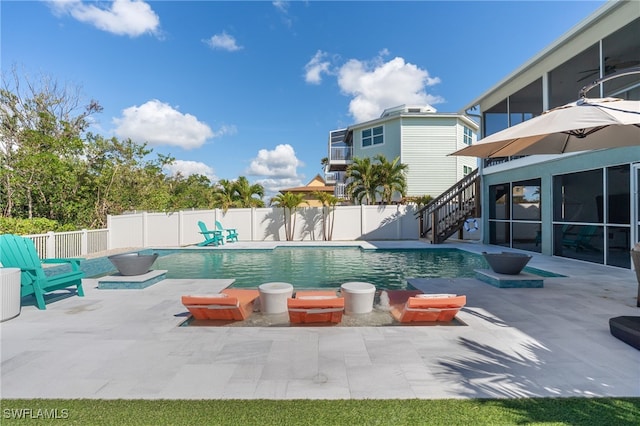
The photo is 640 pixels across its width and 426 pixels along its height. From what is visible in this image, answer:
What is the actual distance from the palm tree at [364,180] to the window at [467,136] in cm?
873

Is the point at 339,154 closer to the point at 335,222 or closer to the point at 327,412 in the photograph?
the point at 335,222

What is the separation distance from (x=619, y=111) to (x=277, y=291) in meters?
4.87

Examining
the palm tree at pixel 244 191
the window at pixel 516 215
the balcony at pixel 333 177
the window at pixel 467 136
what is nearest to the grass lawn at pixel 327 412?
the window at pixel 516 215

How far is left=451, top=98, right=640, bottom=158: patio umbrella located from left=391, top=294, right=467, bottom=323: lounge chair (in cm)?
222

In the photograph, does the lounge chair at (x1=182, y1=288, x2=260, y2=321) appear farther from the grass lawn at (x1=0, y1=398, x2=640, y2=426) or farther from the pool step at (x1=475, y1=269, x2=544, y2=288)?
the pool step at (x1=475, y1=269, x2=544, y2=288)

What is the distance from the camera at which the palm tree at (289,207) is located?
Result: 16391 mm

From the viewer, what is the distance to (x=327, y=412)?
91.8 inches

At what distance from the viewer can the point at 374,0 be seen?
12289 mm

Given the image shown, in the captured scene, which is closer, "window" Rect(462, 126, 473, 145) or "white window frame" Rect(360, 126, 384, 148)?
"window" Rect(462, 126, 473, 145)

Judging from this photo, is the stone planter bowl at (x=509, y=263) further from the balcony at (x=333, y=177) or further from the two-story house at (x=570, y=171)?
the balcony at (x=333, y=177)

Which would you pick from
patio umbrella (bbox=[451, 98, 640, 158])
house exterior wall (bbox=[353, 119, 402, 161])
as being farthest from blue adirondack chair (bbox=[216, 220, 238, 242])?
patio umbrella (bbox=[451, 98, 640, 158])

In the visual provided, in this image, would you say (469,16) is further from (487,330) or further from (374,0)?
(487,330)

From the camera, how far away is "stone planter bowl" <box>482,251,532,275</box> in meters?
6.33

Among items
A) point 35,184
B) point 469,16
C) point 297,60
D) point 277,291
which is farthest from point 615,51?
point 35,184
